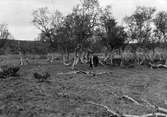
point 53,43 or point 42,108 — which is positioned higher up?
point 53,43

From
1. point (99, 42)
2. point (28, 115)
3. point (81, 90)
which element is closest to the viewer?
point (28, 115)

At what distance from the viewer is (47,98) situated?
808 centimetres

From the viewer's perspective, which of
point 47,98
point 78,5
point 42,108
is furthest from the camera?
point 78,5

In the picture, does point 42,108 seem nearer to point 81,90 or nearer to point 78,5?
point 81,90

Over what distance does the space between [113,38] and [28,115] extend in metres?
18.7

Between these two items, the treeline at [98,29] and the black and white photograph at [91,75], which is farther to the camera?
the treeline at [98,29]

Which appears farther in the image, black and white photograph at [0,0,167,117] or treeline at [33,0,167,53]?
treeline at [33,0,167,53]

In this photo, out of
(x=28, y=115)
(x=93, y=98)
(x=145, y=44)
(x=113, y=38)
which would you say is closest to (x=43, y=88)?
(x=93, y=98)

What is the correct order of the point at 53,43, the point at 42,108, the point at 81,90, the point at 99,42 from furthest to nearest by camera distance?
the point at 53,43
the point at 99,42
the point at 81,90
the point at 42,108

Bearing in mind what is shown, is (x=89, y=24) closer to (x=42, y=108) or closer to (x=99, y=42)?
(x=99, y=42)

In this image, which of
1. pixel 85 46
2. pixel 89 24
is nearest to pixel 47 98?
pixel 89 24

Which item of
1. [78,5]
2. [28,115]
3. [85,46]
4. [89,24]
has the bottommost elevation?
[28,115]

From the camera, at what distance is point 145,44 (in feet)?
87.0

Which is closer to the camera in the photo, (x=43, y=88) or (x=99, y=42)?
(x=43, y=88)
